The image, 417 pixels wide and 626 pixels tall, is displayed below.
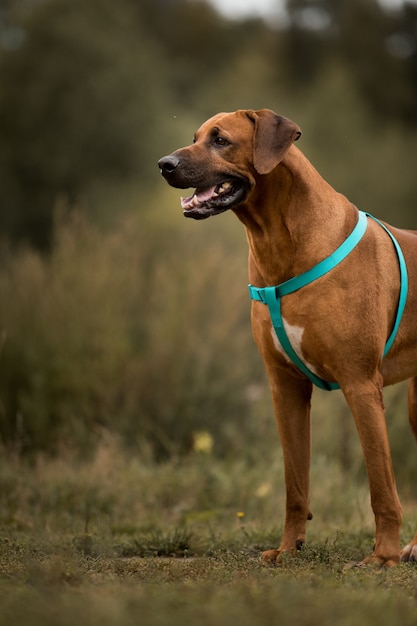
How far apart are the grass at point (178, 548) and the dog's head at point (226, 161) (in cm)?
166

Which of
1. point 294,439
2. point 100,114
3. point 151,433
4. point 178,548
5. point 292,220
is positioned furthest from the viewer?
point 100,114

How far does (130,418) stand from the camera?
332 inches

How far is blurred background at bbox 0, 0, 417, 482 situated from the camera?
27.8 feet

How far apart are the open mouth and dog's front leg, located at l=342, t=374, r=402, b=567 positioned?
3.35 ft

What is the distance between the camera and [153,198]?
24.0 meters

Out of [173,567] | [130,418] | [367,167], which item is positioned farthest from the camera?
[367,167]

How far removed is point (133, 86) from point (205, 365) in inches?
879

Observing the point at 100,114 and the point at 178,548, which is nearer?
the point at 178,548

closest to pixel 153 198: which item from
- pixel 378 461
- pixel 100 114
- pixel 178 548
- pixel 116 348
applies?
pixel 100 114

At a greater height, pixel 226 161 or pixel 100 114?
pixel 100 114

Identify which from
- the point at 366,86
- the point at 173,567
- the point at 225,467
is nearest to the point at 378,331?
the point at 173,567

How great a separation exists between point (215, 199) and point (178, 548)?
1847mm

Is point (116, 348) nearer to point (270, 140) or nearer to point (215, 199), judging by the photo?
point (215, 199)

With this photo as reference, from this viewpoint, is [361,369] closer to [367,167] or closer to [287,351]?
[287,351]
